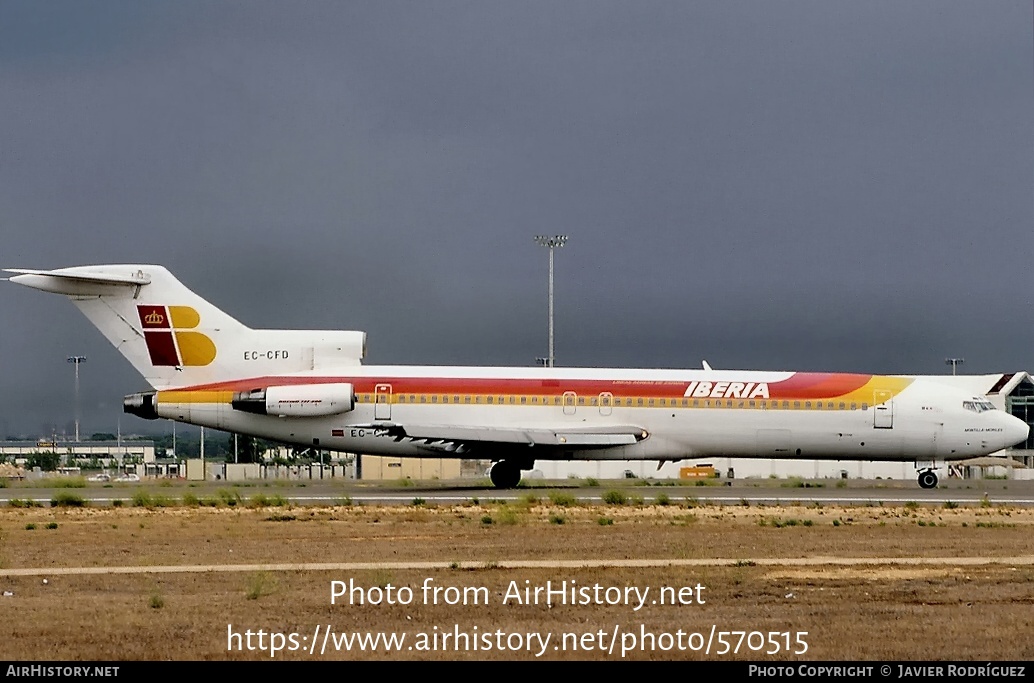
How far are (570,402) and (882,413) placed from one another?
9.35 meters

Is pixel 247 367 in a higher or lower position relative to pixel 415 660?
higher

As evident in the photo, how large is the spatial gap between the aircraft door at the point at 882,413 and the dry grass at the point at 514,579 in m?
11.4

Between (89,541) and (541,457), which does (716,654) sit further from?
(541,457)

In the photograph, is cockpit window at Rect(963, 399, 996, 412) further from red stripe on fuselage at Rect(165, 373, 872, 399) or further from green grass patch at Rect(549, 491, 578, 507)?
green grass patch at Rect(549, 491, 578, 507)

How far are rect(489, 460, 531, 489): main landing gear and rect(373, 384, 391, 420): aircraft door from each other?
3669 mm

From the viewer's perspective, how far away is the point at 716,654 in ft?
39.2

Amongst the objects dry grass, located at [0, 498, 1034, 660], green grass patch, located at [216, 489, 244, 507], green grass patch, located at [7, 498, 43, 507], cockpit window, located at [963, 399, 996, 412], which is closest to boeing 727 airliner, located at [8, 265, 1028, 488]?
cockpit window, located at [963, 399, 996, 412]

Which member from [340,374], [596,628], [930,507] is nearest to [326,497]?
[340,374]

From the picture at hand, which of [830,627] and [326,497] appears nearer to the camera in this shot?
[830,627]

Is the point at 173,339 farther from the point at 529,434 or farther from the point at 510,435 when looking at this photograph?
the point at 529,434

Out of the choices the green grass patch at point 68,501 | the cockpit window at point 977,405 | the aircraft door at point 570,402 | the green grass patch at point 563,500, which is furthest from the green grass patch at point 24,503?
the cockpit window at point 977,405

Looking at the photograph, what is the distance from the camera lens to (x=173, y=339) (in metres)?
40.4

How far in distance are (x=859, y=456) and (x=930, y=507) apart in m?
9.50

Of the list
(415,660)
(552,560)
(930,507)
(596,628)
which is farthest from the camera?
(930,507)
